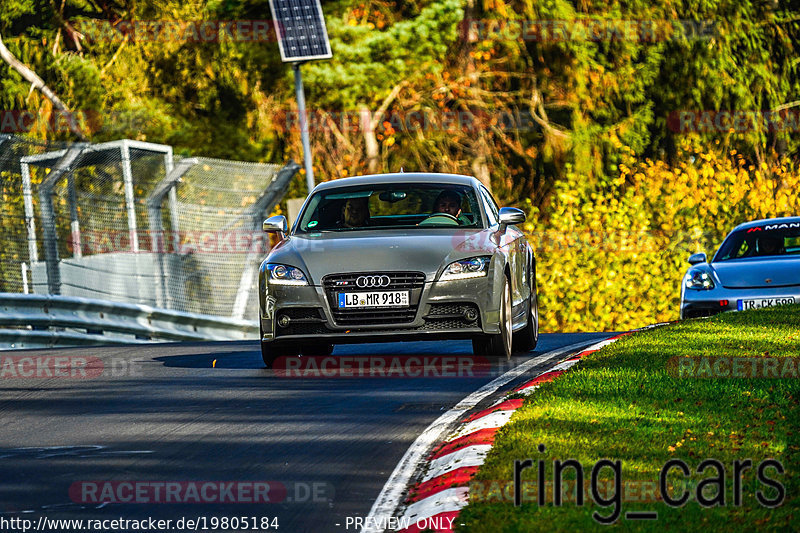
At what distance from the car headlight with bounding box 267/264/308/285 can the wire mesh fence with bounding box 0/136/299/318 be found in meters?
6.68

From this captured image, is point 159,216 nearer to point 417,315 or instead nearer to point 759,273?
point 759,273

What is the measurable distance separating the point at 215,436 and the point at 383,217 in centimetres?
462

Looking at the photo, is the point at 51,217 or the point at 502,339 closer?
the point at 502,339

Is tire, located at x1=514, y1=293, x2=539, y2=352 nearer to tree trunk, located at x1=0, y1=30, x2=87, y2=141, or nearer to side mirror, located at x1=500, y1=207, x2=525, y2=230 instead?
side mirror, located at x1=500, y1=207, x2=525, y2=230

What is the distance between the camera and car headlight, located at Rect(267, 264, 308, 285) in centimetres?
1161

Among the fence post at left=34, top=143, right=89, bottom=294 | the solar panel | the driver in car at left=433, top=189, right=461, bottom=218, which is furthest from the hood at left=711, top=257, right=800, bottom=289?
the solar panel

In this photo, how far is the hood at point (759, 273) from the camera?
16250 millimetres

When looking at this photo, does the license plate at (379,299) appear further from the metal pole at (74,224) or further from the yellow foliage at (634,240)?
the yellow foliage at (634,240)

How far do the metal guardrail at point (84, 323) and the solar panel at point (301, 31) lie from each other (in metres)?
5.73

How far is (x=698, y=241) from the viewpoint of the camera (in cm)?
3095

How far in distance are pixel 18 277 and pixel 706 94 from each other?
81.0 feet

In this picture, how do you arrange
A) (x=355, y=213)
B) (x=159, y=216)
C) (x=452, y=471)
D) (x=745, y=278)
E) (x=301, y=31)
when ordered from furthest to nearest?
(x=301, y=31) < (x=159, y=216) < (x=745, y=278) < (x=355, y=213) < (x=452, y=471)

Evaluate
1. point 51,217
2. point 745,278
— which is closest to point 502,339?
point 745,278

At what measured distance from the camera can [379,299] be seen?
451 inches
